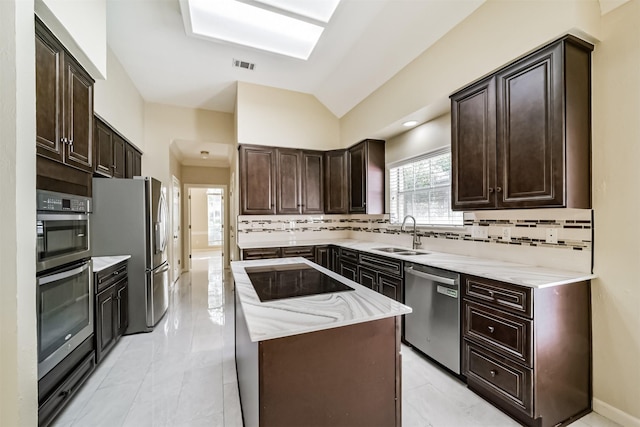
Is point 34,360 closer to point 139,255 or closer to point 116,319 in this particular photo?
point 116,319

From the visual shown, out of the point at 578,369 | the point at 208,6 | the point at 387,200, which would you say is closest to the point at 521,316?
the point at 578,369

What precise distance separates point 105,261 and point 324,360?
257 centimetres

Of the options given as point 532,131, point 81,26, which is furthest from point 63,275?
point 532,131

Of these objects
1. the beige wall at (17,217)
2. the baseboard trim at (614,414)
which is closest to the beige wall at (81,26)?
the beige wall at (17,217)

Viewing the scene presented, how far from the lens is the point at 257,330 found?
1038 mm

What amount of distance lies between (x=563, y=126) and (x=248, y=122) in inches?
143

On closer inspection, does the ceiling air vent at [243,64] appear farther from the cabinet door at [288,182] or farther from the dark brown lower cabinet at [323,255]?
the dark brown lower cabinet at [323,255]

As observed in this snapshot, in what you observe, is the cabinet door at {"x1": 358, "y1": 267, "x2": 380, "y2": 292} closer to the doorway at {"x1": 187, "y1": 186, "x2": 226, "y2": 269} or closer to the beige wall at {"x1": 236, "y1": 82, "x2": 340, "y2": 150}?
the beige wall at {"x1": 236, "y1": 82, "x2": 340, "y2": 150}

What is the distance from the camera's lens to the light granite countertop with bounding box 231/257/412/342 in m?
1.07

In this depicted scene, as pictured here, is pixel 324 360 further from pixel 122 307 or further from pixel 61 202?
pixel 122 307

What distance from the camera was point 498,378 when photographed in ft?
6.03

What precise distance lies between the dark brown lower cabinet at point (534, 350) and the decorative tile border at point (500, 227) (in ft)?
1.15

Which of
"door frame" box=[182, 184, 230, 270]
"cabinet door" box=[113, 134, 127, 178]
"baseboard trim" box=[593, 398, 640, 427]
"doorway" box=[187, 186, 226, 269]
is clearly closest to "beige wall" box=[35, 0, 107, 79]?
"cabinet door" box=[113, 134, 127, 178]

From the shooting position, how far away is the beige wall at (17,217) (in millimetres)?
940
